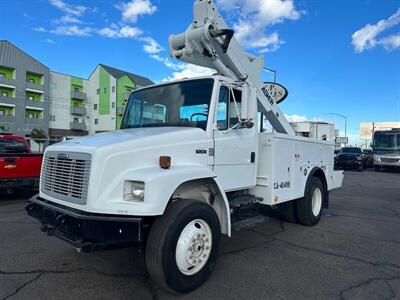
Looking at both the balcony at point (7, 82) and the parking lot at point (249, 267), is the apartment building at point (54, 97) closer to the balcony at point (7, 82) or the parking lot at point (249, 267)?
the balcony at point (7, 82)

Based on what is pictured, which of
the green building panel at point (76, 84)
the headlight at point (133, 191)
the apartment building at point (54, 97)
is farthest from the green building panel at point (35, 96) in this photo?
the headlight at point (133, 191)

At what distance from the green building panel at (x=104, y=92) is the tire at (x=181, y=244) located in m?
63.5

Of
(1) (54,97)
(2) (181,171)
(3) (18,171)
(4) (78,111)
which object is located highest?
(1) (54,97)

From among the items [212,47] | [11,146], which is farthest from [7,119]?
[212,47]

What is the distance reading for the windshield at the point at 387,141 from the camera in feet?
85.1

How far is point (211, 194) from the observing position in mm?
4867

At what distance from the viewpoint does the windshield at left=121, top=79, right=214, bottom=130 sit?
16.1 feet

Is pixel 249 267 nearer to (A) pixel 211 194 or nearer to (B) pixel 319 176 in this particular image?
(A) pixel 211 194

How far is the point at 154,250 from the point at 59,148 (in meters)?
1.79

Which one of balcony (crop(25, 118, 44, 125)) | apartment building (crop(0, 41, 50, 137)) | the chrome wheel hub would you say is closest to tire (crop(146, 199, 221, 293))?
the chrome wheel hub

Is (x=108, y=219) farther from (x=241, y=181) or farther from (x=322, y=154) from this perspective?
(x=322, y=154)

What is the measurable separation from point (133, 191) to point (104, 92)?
6501cm

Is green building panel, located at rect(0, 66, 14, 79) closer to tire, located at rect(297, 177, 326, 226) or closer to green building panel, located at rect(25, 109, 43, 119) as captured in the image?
green building panel, located at rect(25, 109, 43, 119)

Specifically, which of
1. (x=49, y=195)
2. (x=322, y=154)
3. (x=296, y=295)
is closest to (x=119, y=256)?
(x=49, y=195)
